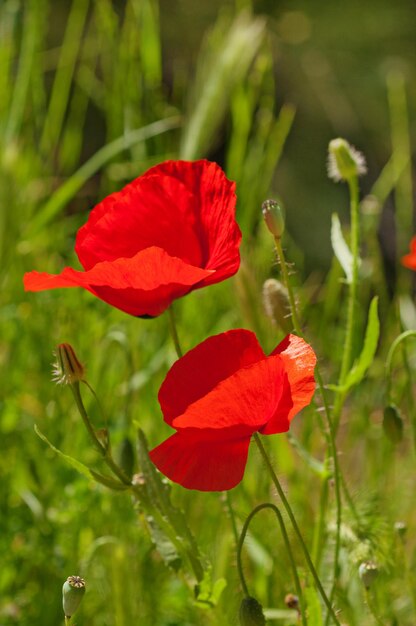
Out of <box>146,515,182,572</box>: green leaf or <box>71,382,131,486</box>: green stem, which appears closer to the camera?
<box>71,382,131,486</box>: green stem

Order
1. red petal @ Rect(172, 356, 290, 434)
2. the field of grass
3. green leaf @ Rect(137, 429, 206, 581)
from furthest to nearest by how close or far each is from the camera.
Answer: the field of grass → green leaf @ Rect(137, 429, 206, 581) → red petal @ Rect(172, 356, 290, 434)

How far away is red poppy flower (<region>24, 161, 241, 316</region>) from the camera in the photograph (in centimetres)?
62

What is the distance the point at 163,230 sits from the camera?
66 centimetres

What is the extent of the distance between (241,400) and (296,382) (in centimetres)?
3

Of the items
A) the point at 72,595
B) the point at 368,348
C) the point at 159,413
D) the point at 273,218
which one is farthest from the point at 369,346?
A: the point at 159,413

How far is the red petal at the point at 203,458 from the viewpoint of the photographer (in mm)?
547

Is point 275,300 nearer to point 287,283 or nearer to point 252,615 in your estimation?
point 287,283

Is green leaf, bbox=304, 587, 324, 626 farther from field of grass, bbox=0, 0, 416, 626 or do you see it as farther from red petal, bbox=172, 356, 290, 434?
red petal, bbox=172, 356, 290, 434

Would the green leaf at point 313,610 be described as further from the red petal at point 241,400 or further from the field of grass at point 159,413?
the red petal at point 241,400

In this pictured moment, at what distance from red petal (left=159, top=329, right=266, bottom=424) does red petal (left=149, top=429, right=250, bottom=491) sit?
0.02 m

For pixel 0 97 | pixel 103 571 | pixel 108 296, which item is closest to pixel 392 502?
pixel 103 571

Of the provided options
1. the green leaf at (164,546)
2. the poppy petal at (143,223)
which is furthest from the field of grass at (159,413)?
the poppy petal at (143,223)

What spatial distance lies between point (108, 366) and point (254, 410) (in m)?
0.65

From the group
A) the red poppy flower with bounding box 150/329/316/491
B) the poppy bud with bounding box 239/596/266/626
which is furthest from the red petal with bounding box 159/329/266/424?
the poppy bud with bounding box 239/596/266/626
